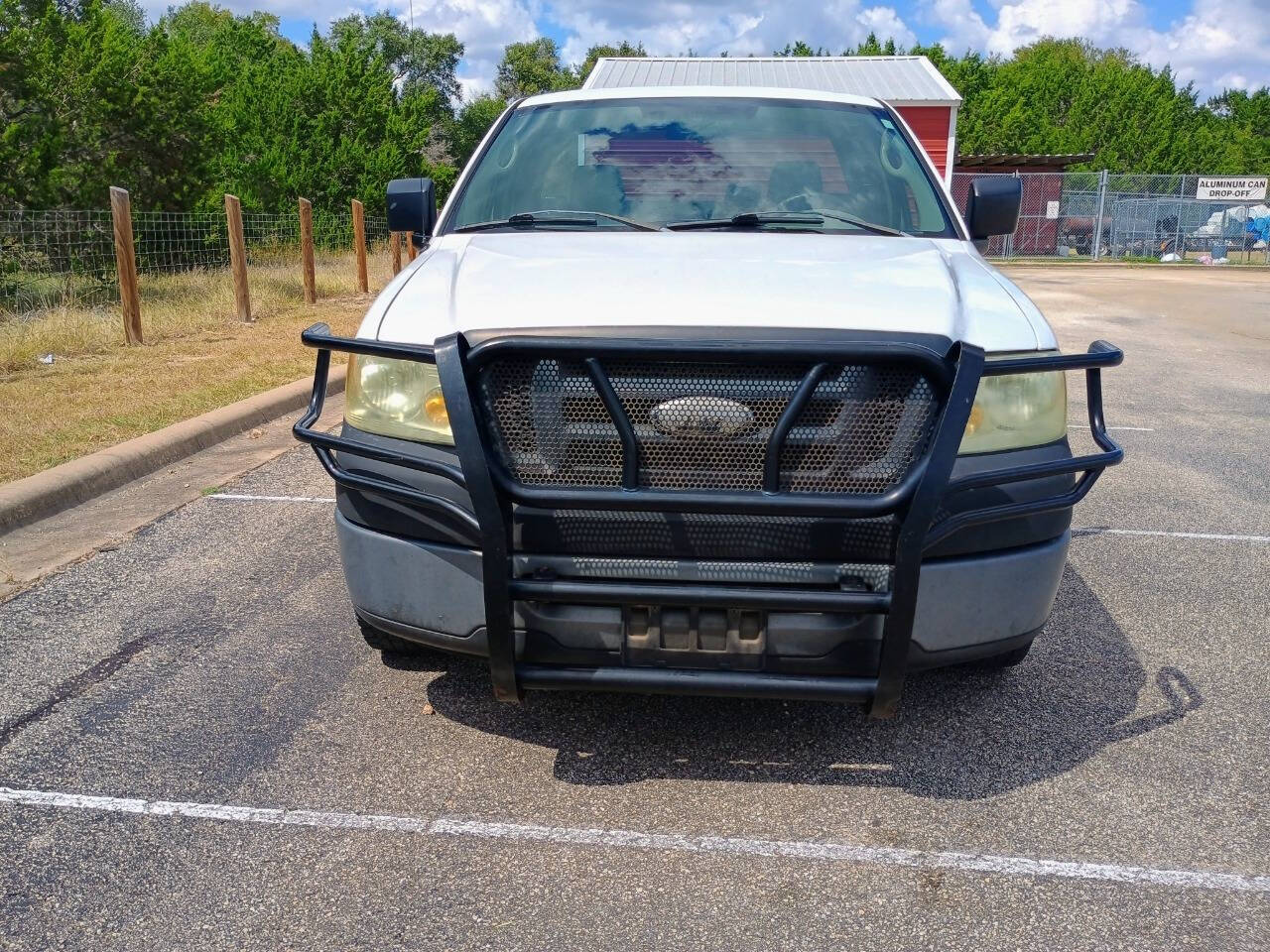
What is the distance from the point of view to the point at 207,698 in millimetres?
3633

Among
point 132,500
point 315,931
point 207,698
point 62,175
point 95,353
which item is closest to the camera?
point 315,931

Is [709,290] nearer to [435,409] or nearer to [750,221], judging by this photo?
[435,409]

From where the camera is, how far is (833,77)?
75.4ft

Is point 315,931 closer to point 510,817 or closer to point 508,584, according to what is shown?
point 510,817

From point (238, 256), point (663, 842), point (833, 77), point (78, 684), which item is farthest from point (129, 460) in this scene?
point (833, 77)

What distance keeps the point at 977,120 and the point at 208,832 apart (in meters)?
53.4

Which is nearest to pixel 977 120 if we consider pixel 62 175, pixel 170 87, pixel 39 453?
pixel 170 87

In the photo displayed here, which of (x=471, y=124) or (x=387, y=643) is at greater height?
(x=471, y=124)

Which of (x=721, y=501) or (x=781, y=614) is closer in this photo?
(x=721, y=501)

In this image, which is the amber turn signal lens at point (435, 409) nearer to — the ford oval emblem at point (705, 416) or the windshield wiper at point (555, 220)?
the ford oval emblem at point (705, 416)

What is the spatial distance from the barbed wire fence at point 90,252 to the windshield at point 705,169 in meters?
8.97

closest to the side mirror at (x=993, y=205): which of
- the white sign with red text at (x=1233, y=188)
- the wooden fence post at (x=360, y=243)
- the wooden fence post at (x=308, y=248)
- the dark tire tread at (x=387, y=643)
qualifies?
the dark tire tread at (x=387, y=643)

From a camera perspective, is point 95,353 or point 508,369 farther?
point 95,353

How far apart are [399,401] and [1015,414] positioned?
1579 mm
